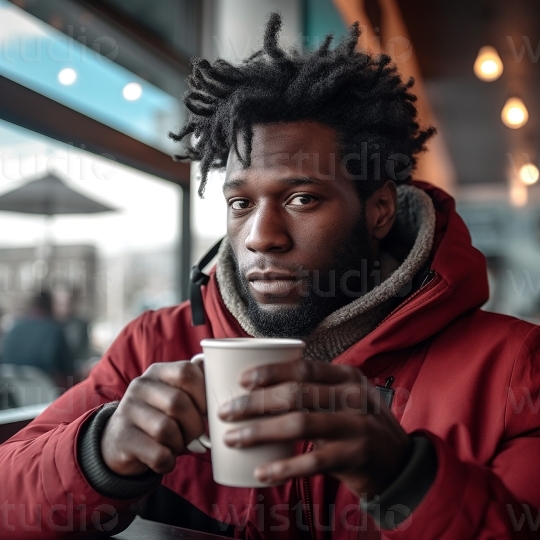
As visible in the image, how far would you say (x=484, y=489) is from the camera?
0.70 meters

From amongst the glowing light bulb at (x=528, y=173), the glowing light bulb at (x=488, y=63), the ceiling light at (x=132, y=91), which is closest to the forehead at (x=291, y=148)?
the ceiling light at (x=132, y=91)

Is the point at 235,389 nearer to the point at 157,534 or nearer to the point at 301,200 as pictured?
the point at 157,534

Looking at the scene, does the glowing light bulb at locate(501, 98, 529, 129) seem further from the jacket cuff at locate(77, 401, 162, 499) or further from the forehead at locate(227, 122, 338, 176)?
the jacket cuff at locate(77, 401, 162, 499)

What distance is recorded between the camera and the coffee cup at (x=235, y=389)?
1.88 ft

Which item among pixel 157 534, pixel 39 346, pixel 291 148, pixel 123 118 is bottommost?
pixel 157 534

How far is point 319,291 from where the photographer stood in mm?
1078

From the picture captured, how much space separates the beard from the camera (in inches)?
41.4

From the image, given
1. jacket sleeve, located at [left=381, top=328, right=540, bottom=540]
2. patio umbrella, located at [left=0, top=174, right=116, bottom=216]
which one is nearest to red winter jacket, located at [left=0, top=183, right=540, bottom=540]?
jacket sleeve, located at [left=381, top=328, right=540, bottom=540]

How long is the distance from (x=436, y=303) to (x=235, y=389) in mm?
541

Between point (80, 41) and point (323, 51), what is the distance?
88 centimetres

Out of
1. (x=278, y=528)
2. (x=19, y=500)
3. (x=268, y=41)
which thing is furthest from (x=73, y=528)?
(x=268, y=41)

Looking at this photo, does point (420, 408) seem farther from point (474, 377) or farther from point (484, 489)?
point (484, 489)

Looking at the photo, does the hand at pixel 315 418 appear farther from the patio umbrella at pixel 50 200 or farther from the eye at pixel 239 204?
the patio umbrella at pixel 50 200

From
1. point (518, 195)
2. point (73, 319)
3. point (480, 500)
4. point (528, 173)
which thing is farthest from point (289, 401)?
point (518, 195)
